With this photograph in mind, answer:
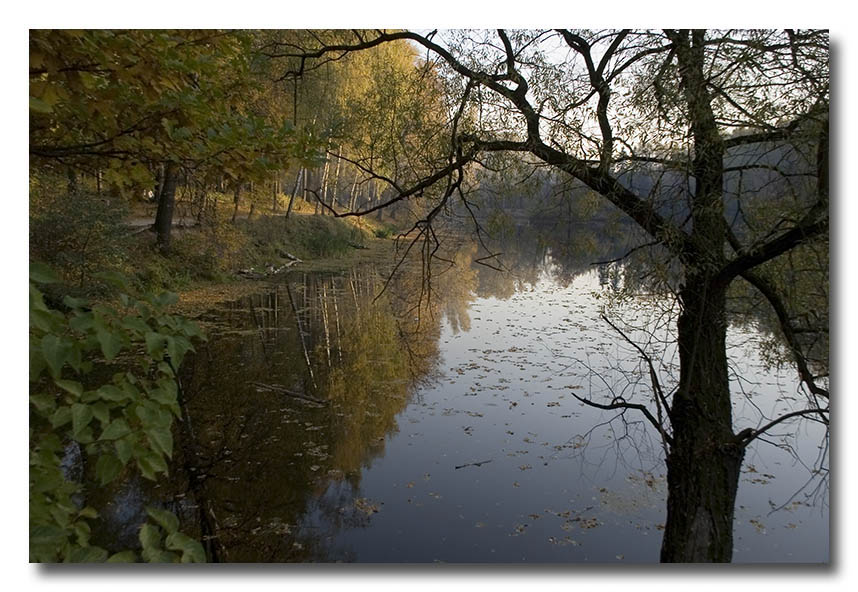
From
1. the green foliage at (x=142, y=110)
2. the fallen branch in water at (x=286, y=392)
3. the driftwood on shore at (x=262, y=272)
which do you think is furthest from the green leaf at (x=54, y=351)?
the driftwood on shore at (x=262, y=272)

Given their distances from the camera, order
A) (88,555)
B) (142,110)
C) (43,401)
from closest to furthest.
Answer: (43,401)
(88,555)
(142,110)

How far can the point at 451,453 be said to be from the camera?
3.90m

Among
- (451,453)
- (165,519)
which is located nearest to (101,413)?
(165,519)

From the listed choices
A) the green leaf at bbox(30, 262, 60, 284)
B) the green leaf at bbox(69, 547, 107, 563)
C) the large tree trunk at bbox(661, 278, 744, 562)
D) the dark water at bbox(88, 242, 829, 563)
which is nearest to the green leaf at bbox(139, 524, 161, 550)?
the green leaf at bbox(69, 547, 107, 563)

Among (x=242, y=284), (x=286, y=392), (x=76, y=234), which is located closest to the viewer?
(x=76, y=234)

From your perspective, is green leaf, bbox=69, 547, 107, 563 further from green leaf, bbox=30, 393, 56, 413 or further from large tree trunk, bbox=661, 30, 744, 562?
large tree trunk, bbox=661, 30, 744, 562

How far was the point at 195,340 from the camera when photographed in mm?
5430

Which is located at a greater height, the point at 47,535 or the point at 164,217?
the point at 164,217

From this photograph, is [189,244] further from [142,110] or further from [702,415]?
[702,415]

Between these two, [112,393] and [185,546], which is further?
[185,546]

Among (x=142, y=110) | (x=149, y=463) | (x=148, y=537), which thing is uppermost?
(x=142, y=110)

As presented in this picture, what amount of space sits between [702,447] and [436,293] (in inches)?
64.4

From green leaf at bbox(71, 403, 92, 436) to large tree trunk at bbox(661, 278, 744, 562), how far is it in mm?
2425
